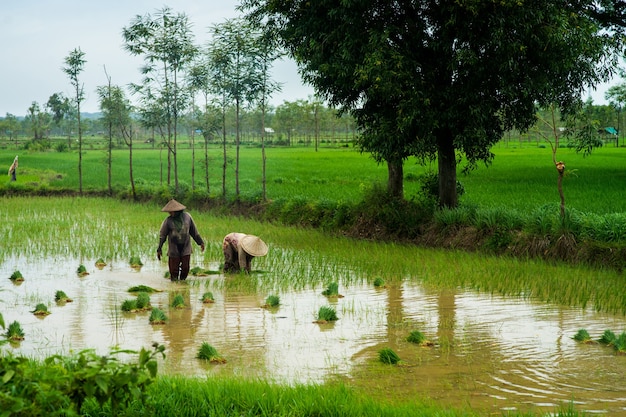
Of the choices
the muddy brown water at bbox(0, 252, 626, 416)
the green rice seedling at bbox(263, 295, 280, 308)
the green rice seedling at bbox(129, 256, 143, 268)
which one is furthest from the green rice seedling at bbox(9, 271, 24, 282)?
the green rice seedling at bbox(263, 295, 280, 308)

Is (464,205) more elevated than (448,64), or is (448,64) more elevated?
(448,64)

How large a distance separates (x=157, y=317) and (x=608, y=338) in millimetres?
5557

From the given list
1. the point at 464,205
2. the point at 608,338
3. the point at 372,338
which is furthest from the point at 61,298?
the point at 464,205

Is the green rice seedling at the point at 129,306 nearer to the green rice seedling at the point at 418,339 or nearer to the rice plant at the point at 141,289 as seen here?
the rice plant at the point at 141,289

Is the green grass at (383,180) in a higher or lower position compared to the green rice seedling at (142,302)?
higher

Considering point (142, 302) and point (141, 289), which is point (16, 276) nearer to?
point (141, 289)

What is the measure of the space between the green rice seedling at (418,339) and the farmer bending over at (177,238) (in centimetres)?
552

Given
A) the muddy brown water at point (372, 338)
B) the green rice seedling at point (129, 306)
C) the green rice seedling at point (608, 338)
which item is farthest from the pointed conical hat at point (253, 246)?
the green rice seedling at point (608, 338)

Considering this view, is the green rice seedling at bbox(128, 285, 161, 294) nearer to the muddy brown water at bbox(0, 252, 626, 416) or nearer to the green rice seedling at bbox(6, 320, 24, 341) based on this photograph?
the muddy brown water at bbox(0, 252, 626, 416)

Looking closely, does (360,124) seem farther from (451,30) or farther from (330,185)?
(330,185)

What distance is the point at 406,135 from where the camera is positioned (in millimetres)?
17328

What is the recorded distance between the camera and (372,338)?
29.3 feet

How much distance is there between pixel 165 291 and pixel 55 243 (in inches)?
276

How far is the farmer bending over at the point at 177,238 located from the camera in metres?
13.0
